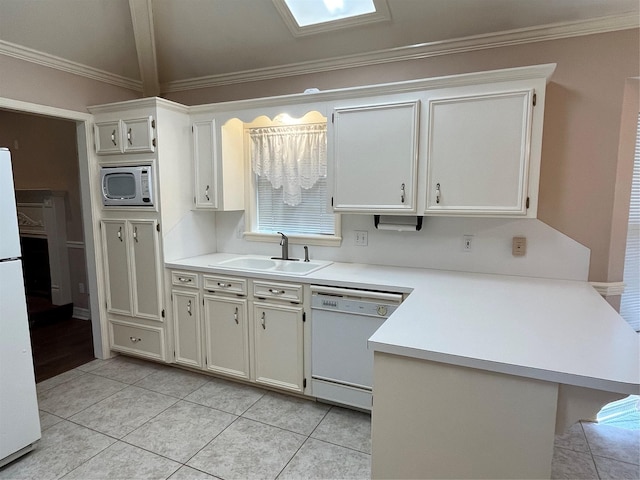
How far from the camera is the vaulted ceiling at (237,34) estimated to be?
2299 mm

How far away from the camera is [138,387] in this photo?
291cm

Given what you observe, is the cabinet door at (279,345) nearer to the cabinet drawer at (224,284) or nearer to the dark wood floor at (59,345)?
the cabinet drawer at (224,284)

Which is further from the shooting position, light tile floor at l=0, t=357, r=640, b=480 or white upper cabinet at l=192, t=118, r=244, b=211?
white upper cabinet at l=192, t=118, r=244, b=211

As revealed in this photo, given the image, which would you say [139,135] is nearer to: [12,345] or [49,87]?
[49,87]

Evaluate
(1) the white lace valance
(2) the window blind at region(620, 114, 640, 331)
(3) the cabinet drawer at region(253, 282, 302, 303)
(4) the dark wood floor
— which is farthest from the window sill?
(2) the window blind at region(620, 114, 640, 331)

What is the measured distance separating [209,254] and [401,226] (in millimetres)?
1827

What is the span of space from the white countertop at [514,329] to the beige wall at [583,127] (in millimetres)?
384

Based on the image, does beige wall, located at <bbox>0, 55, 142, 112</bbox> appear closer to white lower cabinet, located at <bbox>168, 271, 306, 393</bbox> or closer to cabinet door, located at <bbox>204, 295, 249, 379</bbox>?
white lower cabinet, located at <bbox>168, 271, 306, 393</bbox>

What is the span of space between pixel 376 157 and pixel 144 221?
193 centimetres

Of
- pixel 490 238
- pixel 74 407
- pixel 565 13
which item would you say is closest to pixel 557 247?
pixel 490 238

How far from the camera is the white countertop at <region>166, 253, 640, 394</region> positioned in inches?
47.0

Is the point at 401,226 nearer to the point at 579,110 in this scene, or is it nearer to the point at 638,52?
the point at 579,110

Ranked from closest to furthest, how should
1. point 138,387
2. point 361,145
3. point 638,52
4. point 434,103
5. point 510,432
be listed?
point 510,432
point 638,52
point 434,103
point 361,145
point 138,387

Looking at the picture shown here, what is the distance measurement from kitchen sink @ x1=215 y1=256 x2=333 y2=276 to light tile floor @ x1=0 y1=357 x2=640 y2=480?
94cm
